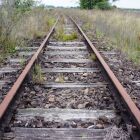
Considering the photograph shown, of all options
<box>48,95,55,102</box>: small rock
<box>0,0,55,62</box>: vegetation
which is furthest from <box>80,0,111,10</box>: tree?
<box>48,95,55,102</box>: small rock

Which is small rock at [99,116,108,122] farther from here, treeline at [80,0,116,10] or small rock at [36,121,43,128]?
treeline at [80,0,116,10]

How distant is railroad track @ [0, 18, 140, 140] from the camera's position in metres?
3.72

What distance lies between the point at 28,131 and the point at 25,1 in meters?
8.94

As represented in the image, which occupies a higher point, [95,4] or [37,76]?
[37,76]

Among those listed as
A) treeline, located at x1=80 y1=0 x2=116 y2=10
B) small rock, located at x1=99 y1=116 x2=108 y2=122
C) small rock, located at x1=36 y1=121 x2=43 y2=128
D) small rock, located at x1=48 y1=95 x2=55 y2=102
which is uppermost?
small rock, located at x1=36 y1=121 x2=43 y2=128

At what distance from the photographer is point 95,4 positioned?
163 ft

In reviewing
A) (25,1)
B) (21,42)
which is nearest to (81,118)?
(21,42)

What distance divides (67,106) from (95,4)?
1812 inches

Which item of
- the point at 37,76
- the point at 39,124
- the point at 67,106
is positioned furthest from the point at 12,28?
the point at 39,124

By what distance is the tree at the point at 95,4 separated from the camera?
4784 centimetres

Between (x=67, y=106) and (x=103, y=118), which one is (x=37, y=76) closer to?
(x=67, y=106)

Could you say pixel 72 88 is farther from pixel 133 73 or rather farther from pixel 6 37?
pixel 6 37

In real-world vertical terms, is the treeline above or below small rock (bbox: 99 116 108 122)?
below

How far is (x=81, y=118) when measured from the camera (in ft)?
13.7
